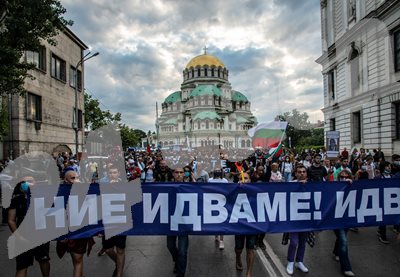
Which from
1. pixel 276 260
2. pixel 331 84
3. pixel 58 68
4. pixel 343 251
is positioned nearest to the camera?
pixel 343 251

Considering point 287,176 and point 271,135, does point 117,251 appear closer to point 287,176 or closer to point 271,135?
point 287,176

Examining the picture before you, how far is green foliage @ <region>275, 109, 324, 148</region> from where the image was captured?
3163 inches

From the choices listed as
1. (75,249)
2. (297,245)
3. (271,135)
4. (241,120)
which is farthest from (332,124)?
(241,120)

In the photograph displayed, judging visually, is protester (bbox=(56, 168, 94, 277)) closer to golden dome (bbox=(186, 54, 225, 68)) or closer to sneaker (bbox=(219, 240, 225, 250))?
sneaker (bbox=(219, 240, 225, 250))

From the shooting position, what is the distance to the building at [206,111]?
119 meters

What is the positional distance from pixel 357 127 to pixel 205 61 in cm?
10706

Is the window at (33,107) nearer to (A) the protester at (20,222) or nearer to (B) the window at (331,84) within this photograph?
(A) the protester at (20,222)

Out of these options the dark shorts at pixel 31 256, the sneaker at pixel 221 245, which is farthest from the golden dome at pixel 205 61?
the dark shorts at pixel 31 256

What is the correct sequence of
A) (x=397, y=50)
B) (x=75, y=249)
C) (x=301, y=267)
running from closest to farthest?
(x=75, y=249), (x=301, y=267), (x=397, y=50)

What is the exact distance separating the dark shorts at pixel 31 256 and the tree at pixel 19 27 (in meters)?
8.33

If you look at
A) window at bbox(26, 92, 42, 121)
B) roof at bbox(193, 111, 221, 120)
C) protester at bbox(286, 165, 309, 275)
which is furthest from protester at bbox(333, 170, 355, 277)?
roof at bbox(193, 111, 221, 120)

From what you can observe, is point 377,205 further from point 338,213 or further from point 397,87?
point 397,87

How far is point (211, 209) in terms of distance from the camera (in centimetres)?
537

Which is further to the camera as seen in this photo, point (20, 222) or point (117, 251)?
point (117, 251)
